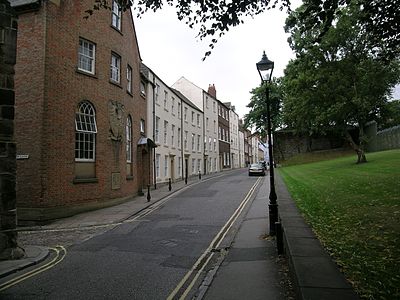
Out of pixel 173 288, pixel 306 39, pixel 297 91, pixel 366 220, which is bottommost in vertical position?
pixel 173 288

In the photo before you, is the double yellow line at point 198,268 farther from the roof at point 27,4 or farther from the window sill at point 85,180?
the roof at point 27,4

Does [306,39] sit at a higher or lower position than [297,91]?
higher

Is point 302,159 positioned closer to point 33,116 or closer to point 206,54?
point 33,116

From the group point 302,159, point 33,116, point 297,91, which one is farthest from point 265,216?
point 302,159

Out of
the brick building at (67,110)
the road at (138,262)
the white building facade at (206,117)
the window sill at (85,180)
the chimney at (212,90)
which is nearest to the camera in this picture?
the road at (138,262)

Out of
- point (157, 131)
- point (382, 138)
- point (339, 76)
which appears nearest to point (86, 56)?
point (157, 131)

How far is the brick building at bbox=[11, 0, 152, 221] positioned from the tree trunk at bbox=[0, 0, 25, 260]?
6198 mm

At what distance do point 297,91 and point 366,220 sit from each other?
80.6 ft

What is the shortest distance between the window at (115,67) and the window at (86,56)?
1808 mm

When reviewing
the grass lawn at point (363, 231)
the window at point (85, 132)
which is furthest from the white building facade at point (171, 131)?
the grass lawn at point (363, 231)

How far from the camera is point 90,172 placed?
16.8 metres

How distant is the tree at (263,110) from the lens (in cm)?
5369

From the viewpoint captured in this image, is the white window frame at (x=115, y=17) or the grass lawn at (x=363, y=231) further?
the white window frame at (x=115, y=17)

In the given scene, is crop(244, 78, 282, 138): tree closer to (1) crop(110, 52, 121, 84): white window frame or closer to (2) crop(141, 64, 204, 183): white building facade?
(2) crop(141, 64, 204, 183): white building facade
